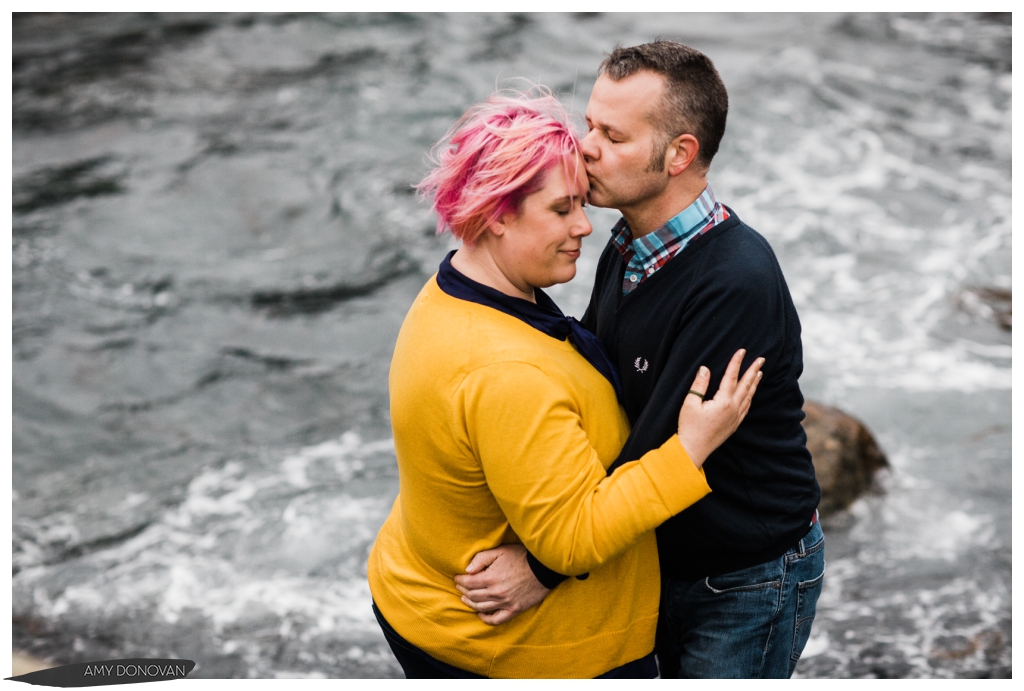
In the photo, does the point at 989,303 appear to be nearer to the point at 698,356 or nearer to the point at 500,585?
the point at 698,356

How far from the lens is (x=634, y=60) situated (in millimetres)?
2705

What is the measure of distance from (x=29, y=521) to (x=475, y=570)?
505 centimetres

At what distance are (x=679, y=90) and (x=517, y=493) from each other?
1218 mm

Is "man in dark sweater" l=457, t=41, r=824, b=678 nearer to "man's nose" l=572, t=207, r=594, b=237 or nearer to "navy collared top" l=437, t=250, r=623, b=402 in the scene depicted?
"navy collared top" l=437, t=250, r=623, b=402

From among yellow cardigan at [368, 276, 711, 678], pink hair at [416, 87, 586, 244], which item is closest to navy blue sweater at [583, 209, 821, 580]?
yellow cardigan at [368, 276, 711, 678]

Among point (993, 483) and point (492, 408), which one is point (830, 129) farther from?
point (492, 408)

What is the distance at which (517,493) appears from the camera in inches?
93.6

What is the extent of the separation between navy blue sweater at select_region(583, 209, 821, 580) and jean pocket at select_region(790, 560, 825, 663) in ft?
0.65

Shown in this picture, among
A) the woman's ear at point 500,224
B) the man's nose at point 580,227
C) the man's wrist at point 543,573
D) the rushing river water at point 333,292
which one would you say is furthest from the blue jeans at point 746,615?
the rushing river water at point 333,292

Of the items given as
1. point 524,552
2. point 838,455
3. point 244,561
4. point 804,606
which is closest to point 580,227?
point 524,552

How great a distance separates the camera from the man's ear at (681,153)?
2695 mm

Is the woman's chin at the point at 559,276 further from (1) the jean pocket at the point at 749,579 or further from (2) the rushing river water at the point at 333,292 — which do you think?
(2) the rushing river water at the point at 333,292

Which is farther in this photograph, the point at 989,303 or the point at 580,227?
the point at 989,303

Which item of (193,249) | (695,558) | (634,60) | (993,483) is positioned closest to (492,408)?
(695,558)
